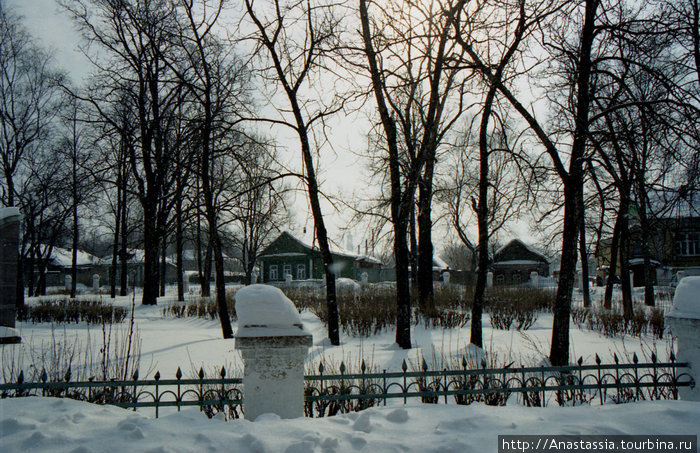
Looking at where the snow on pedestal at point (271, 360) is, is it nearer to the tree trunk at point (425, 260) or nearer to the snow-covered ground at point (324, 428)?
the snow-covered ground at point (324, 428)

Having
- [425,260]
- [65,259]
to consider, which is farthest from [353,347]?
[65,259]

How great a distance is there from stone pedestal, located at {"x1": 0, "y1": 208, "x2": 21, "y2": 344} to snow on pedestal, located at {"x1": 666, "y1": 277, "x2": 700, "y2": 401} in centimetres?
1142

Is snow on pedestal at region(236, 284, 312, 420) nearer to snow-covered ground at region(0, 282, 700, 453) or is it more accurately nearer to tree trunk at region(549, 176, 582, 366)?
snow-covered ground at region(0, 282, 700, 453)

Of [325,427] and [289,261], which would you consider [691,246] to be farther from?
[325,427]

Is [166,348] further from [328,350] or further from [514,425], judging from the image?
[514,425]

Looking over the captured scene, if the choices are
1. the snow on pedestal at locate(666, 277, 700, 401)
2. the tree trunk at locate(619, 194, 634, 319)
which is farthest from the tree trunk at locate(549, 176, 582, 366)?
the tree trunk at locate(619, 194, 634, 319)

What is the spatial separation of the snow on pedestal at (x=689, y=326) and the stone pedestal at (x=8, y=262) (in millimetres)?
11422

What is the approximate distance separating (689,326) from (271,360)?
14.1ft

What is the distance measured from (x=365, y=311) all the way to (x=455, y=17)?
6807 mm

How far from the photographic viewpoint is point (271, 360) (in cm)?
341

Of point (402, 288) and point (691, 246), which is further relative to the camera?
point (691, 246)

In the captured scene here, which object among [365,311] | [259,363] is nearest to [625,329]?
[365,311]

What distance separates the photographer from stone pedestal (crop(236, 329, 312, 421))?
3387 millimetres

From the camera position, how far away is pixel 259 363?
11.2ft
